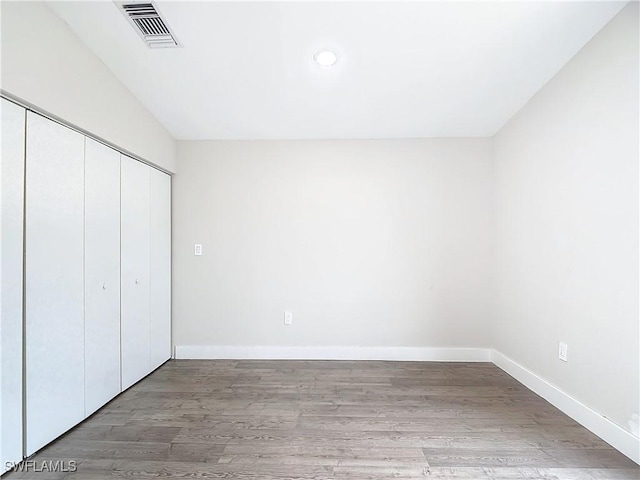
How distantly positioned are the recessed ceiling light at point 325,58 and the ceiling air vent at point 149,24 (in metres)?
0.92

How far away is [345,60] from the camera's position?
2289 mm

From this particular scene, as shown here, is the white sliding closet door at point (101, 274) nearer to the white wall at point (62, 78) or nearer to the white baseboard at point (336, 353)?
the white wall at point (62, 78)

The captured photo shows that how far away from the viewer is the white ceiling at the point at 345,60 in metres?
1.90

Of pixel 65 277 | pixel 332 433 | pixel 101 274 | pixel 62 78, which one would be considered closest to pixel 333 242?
pixel 332 433

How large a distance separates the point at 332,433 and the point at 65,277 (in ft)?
6.18

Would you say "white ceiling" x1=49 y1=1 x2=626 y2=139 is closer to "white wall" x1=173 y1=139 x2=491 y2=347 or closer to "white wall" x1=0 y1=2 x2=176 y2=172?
"white wall" x1=0 y1=2 x2=176 y2=172

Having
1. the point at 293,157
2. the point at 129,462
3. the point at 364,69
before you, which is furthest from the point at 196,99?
the point at 129,462

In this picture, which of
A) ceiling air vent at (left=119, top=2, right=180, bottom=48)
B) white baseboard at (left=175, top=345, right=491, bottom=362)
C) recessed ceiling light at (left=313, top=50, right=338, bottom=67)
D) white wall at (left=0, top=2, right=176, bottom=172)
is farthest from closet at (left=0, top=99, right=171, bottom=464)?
recessed ceiling light at (left=313, top=50, right=338, bottom=67)

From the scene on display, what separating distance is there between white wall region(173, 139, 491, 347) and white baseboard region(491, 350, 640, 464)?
588 mm

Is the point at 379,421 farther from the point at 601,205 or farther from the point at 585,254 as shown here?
the point at 601,205

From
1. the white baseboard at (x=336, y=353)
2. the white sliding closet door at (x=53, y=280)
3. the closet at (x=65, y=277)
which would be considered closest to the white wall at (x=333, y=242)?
the white baseboard at (x=336, y=353)

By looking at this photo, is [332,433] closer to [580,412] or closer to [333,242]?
[580,412]

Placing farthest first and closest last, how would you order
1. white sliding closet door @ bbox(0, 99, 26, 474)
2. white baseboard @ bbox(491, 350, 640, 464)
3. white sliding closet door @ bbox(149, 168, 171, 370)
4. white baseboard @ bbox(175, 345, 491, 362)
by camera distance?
white baseboard @ bbox(175, 345, 491, 362) → white sliding closet door @ bbox(149, 168, 171, 370) → white baseboard @ bbox(491, 350, 640, 464) → white sliding closet door @ bbox(0, 99, 26, 474)

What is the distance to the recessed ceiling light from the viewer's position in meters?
2.21
